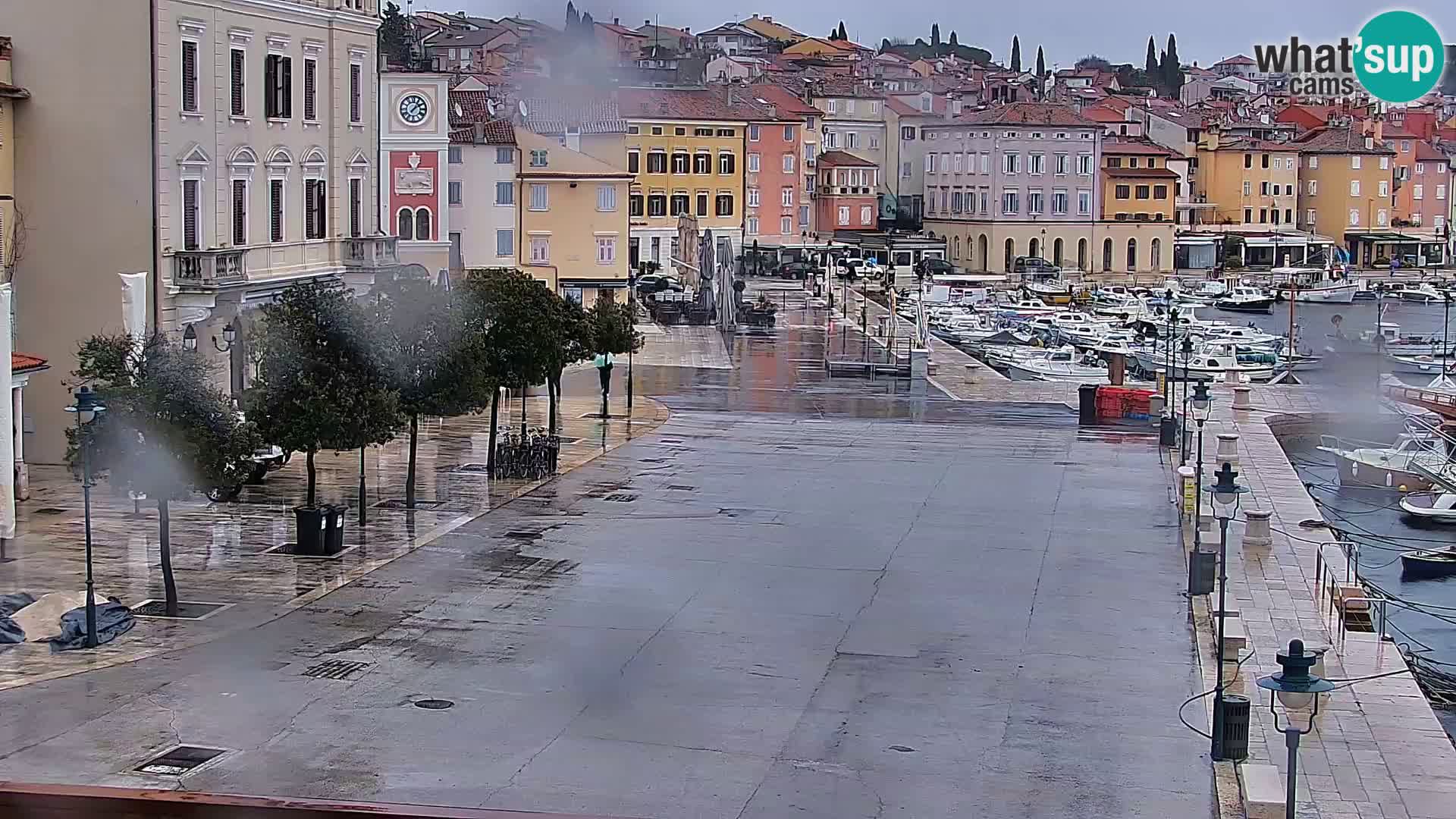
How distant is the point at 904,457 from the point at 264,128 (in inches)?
311

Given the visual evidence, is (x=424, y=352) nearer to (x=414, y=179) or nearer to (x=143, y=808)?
(x=143, y=808)

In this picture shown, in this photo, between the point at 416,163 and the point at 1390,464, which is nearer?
the point at 1390,464

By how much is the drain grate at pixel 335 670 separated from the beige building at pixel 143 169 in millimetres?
8146

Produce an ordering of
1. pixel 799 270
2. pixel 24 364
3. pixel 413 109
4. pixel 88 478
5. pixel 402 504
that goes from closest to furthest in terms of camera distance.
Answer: pixel 88 478, pixel 24 364, pixel 402 504, pixel 413 109, pixel 799 270

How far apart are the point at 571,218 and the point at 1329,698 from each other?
29.7 m

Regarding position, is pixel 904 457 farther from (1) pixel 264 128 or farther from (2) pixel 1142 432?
(1) pixel 264 128

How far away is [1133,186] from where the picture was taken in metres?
72.1

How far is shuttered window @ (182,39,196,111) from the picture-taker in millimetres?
19594

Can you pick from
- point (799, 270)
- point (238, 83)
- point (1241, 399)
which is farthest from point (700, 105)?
point (238, 83)

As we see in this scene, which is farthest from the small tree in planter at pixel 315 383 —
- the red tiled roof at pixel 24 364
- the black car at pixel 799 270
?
the black car at pixel 799 270

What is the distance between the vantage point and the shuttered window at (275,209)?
70.9 ft

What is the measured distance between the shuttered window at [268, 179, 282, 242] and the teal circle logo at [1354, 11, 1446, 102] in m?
16.9

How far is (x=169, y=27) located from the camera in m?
19.2

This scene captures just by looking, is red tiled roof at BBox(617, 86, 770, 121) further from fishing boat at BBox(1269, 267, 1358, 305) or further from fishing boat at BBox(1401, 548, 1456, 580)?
fishing boat at BBox(1401, 548, 1456, 580)
